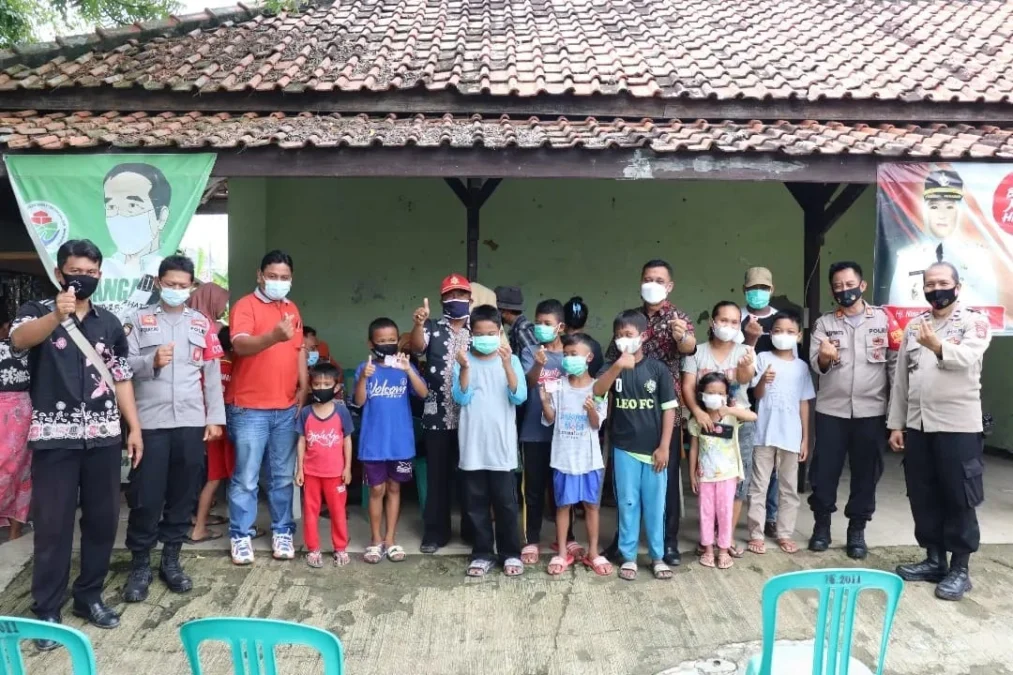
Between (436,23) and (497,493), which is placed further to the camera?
(436,23)

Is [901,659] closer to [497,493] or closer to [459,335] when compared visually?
[497,493]

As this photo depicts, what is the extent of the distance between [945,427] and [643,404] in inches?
66.4

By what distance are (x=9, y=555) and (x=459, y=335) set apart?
3.22 metres

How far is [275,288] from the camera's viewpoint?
13.0 feet

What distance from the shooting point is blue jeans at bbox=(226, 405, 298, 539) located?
4.04 m

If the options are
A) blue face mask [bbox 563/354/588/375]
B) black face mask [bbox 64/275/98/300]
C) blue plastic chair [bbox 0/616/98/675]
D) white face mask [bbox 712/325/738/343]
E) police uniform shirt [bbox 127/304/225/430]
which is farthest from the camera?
white face mask [bbox 712/325/738/343]

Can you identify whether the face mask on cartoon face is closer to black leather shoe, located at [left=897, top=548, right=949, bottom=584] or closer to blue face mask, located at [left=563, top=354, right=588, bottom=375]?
blue face mask, located at [left=563, top=354, right=588, bottom=375]

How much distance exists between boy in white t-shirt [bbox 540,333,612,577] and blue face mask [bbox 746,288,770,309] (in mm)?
1238

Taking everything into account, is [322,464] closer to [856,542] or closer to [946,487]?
[856,542]

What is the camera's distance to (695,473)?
13.7 feet

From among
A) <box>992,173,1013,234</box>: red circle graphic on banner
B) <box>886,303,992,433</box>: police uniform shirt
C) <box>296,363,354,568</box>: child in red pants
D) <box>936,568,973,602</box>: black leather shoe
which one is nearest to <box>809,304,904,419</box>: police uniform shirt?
<box>886,303,992,433</box>: police uniform shirt

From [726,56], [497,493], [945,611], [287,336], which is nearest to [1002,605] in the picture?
[945,611]

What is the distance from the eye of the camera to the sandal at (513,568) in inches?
156

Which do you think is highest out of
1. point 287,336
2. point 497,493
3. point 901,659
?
point 287,336
